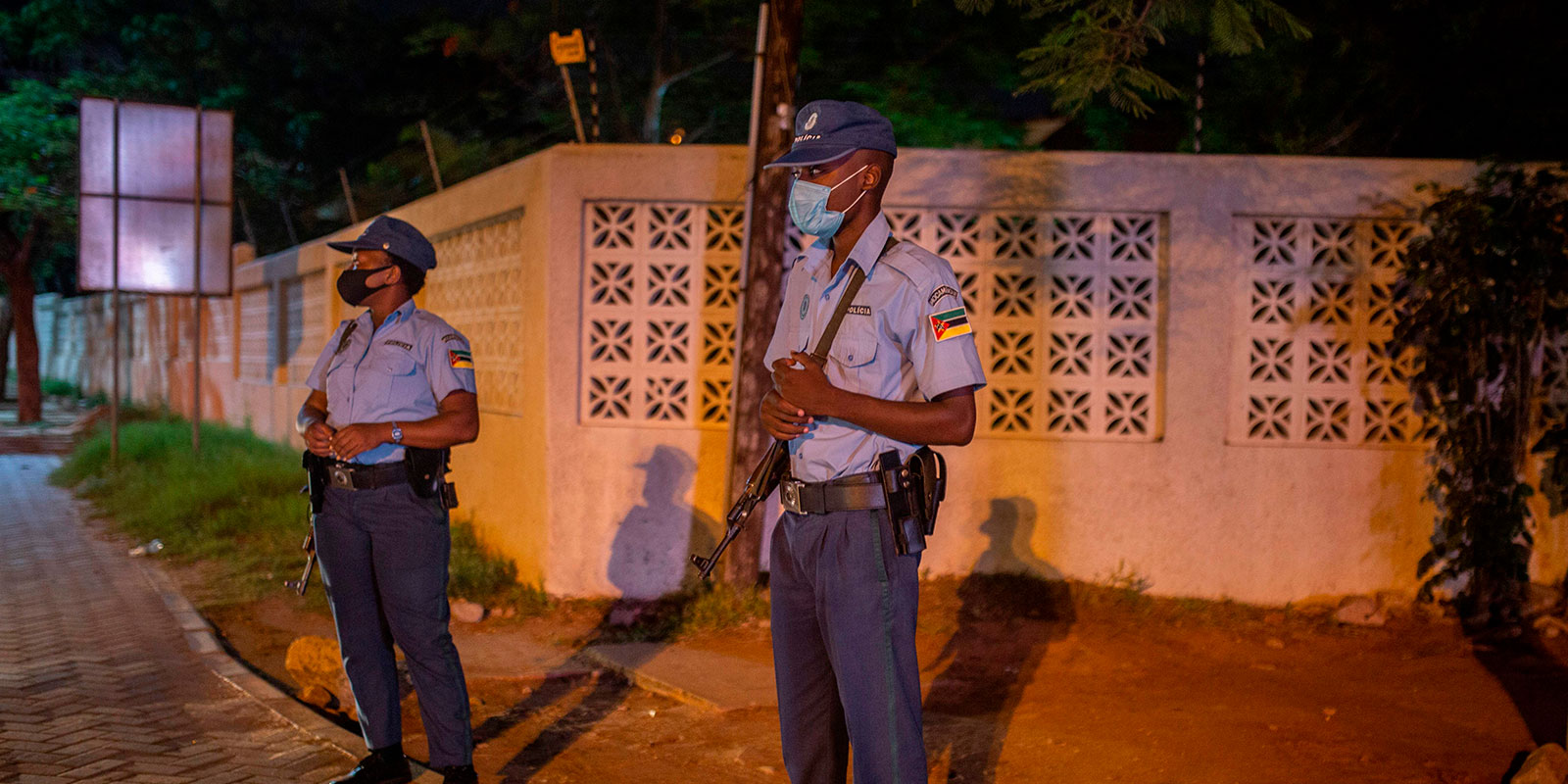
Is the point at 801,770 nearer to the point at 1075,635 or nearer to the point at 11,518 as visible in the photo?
the point at 1075,635

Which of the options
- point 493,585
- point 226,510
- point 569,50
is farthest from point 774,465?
point 226,510

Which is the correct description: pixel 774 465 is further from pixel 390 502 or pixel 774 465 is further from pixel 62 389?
pixel 62 389

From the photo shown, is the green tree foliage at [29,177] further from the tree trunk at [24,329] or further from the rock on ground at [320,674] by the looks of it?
the rock on ground at [320,674]

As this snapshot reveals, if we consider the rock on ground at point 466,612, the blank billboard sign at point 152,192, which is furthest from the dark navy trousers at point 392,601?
the blank billboard sign at point 152,192

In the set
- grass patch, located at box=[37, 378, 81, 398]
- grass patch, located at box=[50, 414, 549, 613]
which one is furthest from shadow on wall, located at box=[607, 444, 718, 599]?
grass patch, located at box=[37, 378, 81, 398]

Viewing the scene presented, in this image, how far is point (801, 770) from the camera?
297 cm

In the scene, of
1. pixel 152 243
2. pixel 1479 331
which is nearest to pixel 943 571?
pixel 1479 331

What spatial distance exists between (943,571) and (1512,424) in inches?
122

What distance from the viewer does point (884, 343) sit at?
9.25 ft

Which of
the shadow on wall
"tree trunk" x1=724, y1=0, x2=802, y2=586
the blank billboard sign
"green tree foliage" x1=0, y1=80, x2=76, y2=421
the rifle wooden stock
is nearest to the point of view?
the rifle wooden stock

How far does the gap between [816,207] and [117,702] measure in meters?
4.17

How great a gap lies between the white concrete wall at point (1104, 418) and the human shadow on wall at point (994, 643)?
0.13 feet

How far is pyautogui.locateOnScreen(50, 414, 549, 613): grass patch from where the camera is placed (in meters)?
7.49

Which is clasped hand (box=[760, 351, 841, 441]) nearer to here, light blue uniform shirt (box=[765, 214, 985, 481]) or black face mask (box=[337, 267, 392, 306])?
light blue uniform shirt (box=[765, 214, 985, 481])
